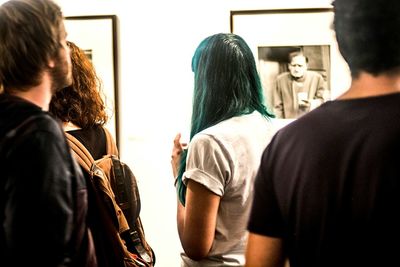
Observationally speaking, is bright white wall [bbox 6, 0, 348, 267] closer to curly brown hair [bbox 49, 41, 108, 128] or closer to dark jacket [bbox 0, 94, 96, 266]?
curly brown hair [bbox 49, 41, 108, 128]

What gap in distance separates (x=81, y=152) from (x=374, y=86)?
91cm

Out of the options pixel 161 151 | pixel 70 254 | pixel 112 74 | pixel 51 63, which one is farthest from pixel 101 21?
pixel 70 254

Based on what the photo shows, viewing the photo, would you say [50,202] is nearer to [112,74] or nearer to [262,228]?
[262,228]

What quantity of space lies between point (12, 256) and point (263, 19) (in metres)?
2.03

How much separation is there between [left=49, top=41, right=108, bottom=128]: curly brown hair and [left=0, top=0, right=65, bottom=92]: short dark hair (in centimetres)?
50

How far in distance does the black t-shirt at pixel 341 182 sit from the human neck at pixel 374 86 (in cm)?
1

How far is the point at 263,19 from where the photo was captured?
107 inches

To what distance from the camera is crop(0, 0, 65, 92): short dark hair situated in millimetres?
1066

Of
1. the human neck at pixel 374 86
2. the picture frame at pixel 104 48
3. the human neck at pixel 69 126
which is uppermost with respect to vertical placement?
the picture frame at pixel 104 48

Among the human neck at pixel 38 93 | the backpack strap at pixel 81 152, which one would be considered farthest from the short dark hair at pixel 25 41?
the backpack strap at pixel 81 152

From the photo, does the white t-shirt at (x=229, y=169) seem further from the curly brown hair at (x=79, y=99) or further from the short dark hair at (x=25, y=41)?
the short dark hair at (x=25, y=41)

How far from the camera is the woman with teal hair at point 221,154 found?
4.75ft

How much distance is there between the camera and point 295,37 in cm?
271

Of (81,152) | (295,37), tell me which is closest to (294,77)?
(295,37)
